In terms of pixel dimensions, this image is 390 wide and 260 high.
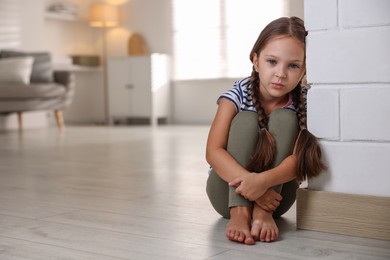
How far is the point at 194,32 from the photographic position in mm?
7047

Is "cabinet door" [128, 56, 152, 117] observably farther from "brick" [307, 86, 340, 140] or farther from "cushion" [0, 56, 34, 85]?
"brick" [307, 86, 340, 140]

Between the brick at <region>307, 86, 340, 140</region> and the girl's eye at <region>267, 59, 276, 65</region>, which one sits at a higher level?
the girl's eye at <region>267, 59, 276, 65</region>

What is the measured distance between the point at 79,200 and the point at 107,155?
Answer: 1.52 meters

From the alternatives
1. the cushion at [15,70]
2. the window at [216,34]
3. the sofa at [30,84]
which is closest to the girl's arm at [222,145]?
the sofa at [30,84]

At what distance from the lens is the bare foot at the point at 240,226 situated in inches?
47.4

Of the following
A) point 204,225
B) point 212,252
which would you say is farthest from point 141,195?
point 212,252

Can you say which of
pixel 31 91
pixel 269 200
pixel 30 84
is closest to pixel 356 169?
pixel 269 200

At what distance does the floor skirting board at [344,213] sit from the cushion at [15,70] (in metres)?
4.87

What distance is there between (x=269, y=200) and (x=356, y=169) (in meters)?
0.21

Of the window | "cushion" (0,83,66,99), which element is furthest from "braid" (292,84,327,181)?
the window

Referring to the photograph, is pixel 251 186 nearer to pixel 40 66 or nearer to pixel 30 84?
pixel 30 84

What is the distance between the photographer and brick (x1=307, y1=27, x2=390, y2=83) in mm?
1208

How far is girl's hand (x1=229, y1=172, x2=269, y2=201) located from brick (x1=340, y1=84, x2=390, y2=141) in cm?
22

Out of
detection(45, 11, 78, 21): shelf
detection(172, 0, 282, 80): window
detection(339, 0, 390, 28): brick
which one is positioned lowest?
detection(339, 0, 390, 28): brick
